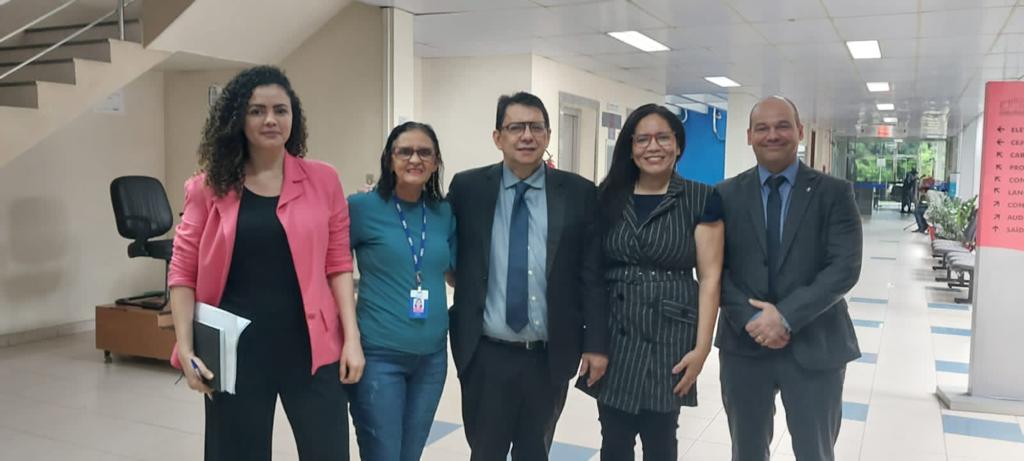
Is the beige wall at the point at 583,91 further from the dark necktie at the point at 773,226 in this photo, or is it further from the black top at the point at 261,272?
the black top at the point at 261,272

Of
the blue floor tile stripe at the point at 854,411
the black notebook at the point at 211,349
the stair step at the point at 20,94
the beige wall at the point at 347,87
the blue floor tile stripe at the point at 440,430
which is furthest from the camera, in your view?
the beige wall at the point at 347,87

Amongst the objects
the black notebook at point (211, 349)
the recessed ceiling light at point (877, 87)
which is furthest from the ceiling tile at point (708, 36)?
the black notebook at point (211, 349)

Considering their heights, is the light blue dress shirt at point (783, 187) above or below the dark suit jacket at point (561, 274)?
above

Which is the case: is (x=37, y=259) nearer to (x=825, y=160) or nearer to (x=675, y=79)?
(x=675, y=79)

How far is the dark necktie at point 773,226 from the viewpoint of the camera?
7.47ft

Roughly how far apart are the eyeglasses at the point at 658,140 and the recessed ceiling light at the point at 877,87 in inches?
437

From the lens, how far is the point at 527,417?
2.26 meters

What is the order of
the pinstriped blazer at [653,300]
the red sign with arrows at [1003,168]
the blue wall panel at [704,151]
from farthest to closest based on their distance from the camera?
the blue wall panel at [704,151], the red sign with arrows at [1003,168], the pinstriped blazer at [653,300]

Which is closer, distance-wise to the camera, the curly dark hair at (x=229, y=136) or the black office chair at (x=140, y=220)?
the curly dark hair at (x=229, y=136)

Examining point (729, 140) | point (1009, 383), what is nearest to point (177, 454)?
point (1009, 383)

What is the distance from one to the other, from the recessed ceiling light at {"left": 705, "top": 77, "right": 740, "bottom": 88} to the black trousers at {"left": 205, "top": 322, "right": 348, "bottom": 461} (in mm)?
10417

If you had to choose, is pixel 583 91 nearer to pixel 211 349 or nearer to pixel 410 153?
pixel 410 153

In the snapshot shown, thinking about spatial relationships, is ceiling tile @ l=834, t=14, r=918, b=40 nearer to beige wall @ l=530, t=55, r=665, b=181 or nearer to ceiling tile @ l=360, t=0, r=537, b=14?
beige wall @ l=530, t=55, r=665, b=181

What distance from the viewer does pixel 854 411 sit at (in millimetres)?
4418
